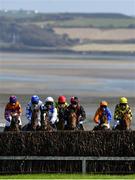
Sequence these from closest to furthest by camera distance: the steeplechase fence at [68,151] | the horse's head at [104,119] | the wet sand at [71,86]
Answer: the steeplechase fence at [68,151] < the horse's head at [104,119] < the wet sand at [71,86]

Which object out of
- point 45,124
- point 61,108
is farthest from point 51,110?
point 45,124

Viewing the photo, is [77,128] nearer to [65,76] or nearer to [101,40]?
[65,76]

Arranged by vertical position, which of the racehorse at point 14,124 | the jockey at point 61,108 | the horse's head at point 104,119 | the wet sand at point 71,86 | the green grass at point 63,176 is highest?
the wet sand at point 71,86

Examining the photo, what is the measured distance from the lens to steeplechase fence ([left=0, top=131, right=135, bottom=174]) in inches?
859

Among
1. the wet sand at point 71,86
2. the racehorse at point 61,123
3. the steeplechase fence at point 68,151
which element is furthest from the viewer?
the wet sand at point 71,86

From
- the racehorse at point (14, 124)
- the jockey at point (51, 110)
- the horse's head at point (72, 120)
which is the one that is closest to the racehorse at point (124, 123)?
the horse's head at point (72, 120)

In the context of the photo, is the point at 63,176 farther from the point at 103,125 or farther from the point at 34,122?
the point at 103,125

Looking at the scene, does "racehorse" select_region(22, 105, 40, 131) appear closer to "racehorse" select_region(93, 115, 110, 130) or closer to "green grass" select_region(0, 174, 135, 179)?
"green grass" select_region(0, 174, 135, 179)

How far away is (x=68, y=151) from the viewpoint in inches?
866

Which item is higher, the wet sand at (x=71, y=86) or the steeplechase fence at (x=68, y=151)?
the wet sand at (x=71, y=86)

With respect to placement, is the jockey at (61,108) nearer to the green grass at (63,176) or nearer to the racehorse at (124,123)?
the racehorse at (124,123)

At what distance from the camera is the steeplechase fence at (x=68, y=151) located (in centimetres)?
2183

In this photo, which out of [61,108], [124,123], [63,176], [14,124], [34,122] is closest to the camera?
[63,176]

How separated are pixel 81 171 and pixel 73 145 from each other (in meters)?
0.63
